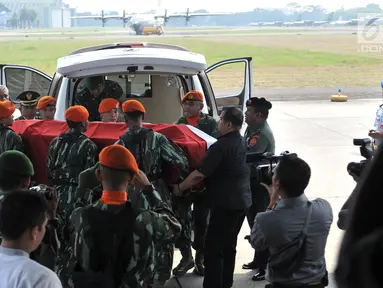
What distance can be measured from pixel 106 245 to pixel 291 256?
100cm

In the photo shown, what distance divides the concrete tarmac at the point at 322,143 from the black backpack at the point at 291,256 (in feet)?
0.64

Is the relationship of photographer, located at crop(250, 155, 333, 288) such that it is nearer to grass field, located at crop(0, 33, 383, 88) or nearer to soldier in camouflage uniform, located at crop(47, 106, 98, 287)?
soldier in camouflage uniform, located at crop(47, 106, 98, 287)

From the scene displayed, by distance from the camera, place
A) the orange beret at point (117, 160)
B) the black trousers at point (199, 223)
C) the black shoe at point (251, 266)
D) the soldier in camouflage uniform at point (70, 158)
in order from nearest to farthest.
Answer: the orange beret at point (117, 160)
the soldier in camouflage uniform at point (70, 158)
the black trousers at point (199, 223)
the black shoe at point (251, 266)

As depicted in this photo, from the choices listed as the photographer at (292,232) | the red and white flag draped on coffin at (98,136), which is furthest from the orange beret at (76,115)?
the photographer at (292,232)

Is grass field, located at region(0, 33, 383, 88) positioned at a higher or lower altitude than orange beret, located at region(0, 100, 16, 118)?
lower

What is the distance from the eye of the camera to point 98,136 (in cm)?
467

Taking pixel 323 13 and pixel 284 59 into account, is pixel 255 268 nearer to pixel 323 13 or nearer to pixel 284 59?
pixel 284 59

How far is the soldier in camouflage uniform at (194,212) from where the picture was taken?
15.8 ft

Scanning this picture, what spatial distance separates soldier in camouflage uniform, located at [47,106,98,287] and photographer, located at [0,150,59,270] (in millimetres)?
765

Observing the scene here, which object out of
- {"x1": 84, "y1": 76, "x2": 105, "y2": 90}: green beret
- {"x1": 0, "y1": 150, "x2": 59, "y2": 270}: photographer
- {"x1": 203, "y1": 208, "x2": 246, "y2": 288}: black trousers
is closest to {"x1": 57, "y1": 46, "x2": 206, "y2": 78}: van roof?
{"x1": 84, "y1": 76, "x2": 105, "y2": 90}: green beret

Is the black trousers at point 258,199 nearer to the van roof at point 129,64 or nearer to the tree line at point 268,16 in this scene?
the van roof at point 129,64

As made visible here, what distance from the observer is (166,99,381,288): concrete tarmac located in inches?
244

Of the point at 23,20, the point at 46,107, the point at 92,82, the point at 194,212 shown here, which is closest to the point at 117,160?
the point at 194,212

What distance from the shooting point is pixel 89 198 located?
3857 millimetres
